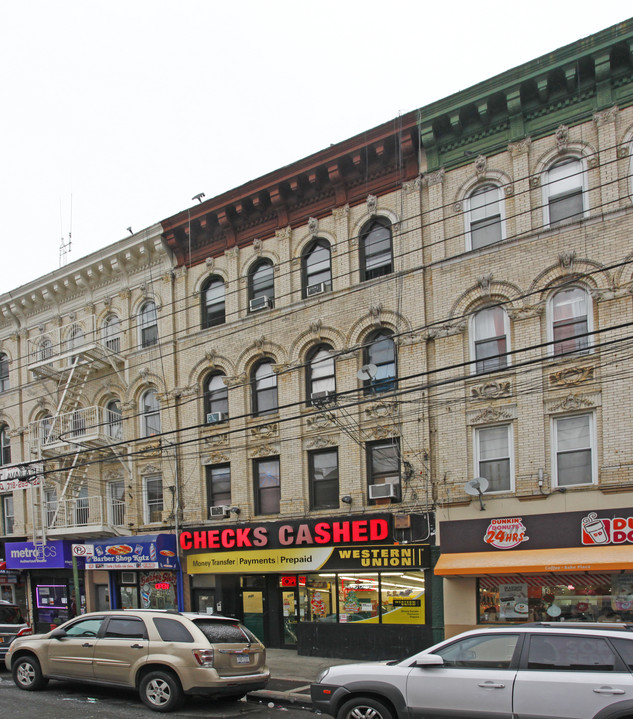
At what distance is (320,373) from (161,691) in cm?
976

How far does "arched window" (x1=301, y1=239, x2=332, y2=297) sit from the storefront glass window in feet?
27.5

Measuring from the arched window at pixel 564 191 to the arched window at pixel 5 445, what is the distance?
847 inches

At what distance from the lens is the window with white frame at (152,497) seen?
75.4ft

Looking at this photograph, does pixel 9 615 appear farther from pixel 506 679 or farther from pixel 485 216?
pixel 485 216

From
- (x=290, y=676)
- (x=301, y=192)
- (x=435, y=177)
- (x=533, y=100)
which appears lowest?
(x=290, y=676)

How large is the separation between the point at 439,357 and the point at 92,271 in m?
13.4

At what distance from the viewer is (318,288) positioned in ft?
65.6

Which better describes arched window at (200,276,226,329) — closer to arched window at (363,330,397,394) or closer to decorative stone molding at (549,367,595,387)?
arched window at (363,330,397,394)

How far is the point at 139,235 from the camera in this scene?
2373 cm

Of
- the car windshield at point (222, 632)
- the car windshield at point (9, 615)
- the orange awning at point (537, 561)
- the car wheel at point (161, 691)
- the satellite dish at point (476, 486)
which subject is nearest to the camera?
the car wheel at point (161, 691)

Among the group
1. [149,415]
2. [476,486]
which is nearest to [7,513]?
[149,415]

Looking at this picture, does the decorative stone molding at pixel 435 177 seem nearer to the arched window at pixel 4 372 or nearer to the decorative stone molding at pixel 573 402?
the decorative stone molding at pixel 573 402

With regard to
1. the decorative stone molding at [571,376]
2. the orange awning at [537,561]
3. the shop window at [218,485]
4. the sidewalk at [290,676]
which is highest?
the decorative stone molding at [571,376]

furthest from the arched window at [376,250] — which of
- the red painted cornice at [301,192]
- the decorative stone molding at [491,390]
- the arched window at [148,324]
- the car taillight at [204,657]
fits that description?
the car taillight at [204,657]
